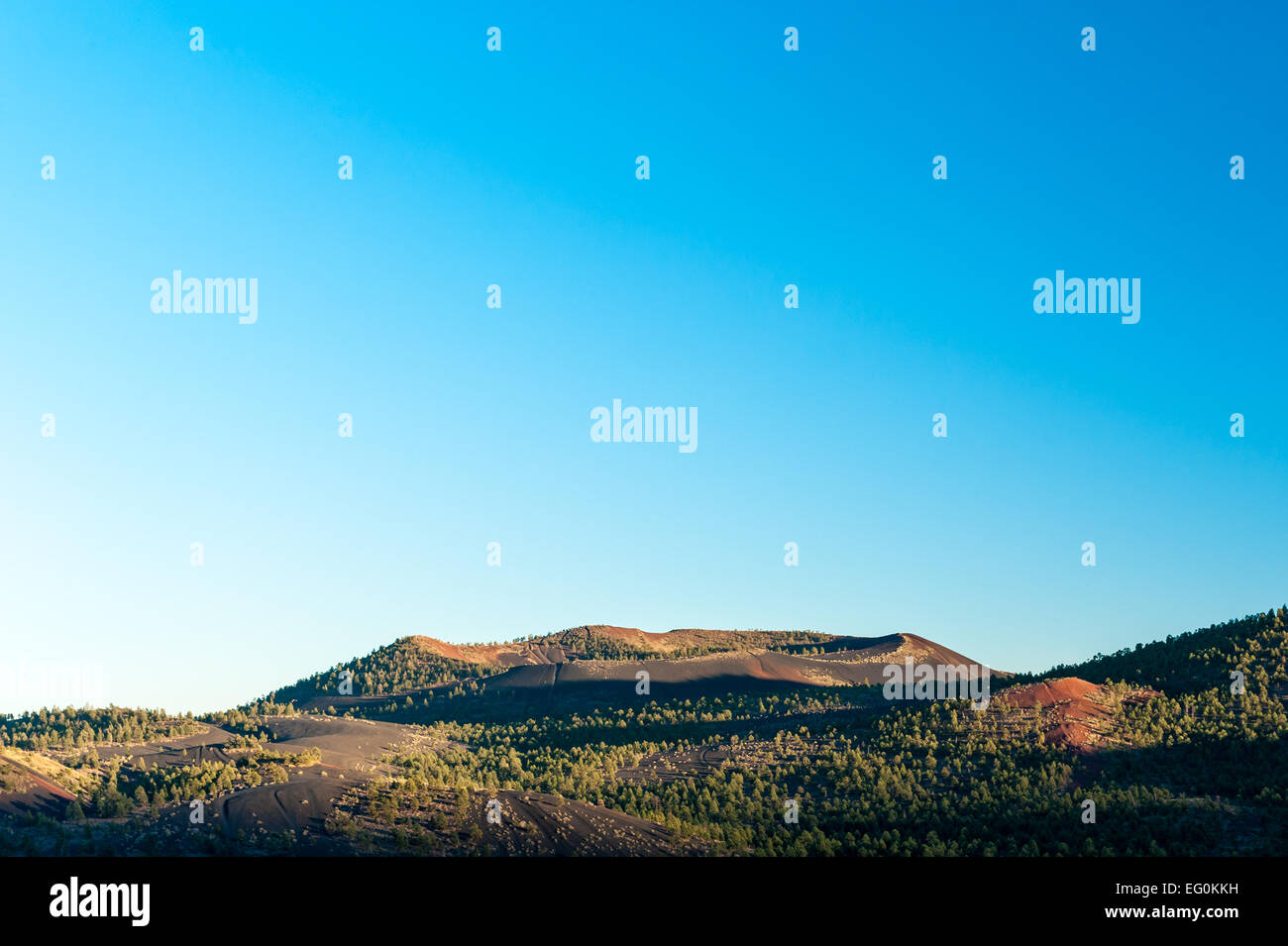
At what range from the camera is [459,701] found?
162m

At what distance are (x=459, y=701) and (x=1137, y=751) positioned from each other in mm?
101281

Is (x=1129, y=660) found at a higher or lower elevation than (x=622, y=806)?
higher

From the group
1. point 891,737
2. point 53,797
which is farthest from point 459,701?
point 53,797

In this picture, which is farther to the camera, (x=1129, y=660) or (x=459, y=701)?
(x=459, y=701)
